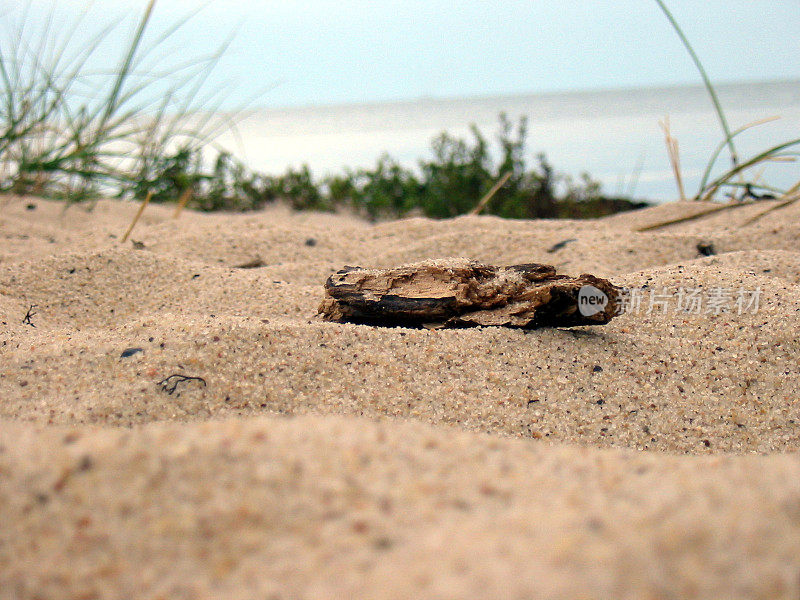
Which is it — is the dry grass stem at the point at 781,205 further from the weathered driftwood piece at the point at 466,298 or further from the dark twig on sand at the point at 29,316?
the dark twig on sand at the point at 29,316

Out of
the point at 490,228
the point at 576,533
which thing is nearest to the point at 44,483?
the point at 576,533

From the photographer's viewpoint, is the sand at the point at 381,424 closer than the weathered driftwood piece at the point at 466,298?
Yes

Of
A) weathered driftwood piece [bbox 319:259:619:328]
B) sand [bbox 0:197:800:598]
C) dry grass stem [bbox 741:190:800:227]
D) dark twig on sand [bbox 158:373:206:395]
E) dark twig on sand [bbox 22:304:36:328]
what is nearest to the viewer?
sand [bbox 0:197:800:598]

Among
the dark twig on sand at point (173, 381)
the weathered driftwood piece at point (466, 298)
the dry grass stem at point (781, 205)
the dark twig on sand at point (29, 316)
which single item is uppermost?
the dry grass stem at point (781, 205)

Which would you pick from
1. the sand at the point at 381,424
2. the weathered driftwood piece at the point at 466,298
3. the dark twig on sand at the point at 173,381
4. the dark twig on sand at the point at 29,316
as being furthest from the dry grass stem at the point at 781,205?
the dark twig on sand at the point at 29,316

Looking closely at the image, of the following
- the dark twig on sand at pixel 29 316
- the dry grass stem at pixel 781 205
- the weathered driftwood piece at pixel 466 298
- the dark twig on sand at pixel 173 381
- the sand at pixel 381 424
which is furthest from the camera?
the dry grass stem at pixel 781 205

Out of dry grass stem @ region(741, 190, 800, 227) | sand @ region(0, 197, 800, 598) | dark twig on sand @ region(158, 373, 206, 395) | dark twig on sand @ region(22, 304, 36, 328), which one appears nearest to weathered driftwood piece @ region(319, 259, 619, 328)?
sand @ region(0, 197, 800, 598)

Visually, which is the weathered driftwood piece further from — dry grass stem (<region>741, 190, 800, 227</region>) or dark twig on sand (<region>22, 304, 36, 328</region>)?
dry grass stem (<region>741, 190, 800, 227</region>)
